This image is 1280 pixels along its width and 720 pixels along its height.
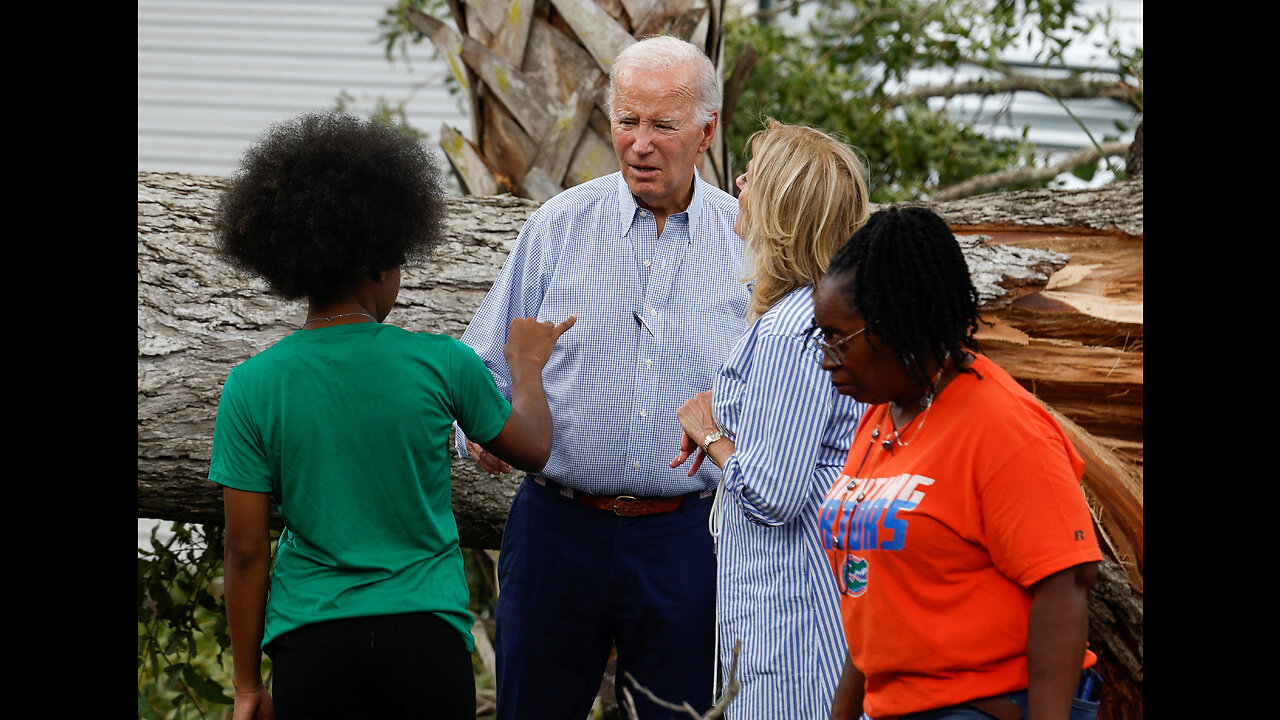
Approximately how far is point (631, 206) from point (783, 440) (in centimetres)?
100

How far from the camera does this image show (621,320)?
2.69m

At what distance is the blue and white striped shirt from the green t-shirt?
632 millimetres

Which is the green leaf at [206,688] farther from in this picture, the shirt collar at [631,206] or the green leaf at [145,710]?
the shirt collar at [631,206]

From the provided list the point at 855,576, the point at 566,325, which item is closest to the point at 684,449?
the point at 566,325

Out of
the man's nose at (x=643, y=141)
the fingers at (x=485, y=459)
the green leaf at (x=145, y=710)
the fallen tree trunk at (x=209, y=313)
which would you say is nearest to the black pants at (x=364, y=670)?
the fingers at (x=485, y=459)

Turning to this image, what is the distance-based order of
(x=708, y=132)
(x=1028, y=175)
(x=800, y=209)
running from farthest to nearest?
1. (x=1028, y=175)
2. (x=708, y=132)
3. (x=800, y=209)

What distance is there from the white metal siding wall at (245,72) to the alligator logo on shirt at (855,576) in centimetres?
626

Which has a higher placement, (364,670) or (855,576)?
(855,576)

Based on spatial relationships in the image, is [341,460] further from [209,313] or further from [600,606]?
[209,313]

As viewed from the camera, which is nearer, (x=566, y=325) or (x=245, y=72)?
(x=566, y=325)

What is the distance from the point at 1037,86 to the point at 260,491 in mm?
4768

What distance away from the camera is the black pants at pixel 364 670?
1.87 m

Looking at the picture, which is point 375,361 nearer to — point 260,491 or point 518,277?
point 260,491

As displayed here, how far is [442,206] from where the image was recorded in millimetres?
2221
